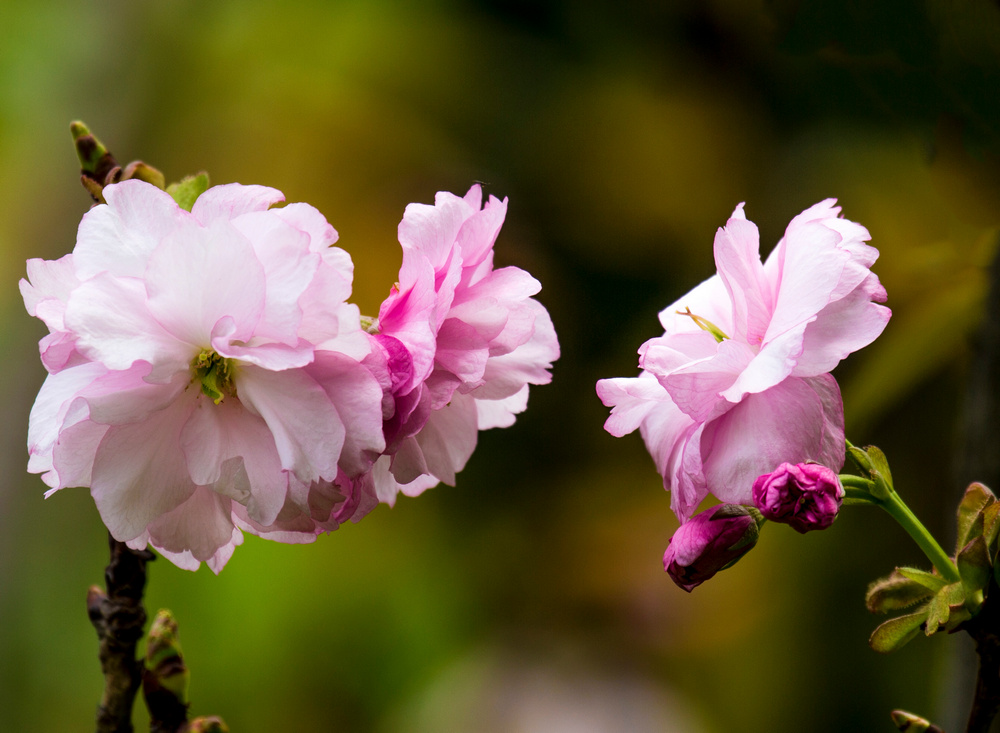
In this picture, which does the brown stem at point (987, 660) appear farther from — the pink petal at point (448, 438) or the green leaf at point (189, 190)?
the green leaf at point (189, 190)

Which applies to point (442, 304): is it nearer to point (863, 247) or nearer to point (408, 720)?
point (863, 247)

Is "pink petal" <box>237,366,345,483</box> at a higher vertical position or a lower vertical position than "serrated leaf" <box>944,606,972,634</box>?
higher

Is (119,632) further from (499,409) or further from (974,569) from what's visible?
(974,569)

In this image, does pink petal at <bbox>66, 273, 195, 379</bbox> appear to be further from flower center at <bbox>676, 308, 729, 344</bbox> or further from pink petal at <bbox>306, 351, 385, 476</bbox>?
flower center at <bbox>676, 308, 729, 344</bbox>

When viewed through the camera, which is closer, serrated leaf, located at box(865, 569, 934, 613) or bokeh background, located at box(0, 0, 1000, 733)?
serrated leaf, located at box(865, 569, 934, 613)

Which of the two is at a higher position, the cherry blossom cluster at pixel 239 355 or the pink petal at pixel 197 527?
the cherry blossom cluster at pixel 239 355

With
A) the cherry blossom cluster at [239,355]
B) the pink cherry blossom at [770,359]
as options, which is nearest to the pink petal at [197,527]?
the cherry blossom cluster at [239,355]

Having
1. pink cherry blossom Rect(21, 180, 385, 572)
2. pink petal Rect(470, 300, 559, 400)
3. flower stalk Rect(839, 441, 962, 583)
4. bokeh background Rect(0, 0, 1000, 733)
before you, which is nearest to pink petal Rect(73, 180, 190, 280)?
pink cherry blossom Rect(21, 180, 385, 572)
